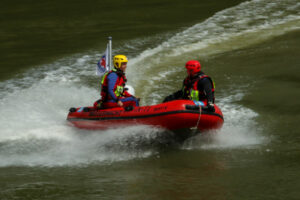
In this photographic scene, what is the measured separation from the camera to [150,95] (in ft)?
31.8

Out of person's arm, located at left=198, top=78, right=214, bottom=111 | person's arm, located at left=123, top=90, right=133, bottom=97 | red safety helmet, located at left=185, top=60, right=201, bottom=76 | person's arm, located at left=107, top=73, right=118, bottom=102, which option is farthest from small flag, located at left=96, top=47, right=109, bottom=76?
Result: person's arm, located at left=198, top=78, right=214, bottom=111

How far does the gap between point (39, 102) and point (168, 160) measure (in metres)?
4.23

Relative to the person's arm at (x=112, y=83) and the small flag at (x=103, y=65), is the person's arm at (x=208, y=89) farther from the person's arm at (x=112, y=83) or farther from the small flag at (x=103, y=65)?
the small flag at (x=103, y=65)

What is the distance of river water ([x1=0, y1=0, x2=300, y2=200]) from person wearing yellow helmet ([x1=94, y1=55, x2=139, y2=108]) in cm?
45

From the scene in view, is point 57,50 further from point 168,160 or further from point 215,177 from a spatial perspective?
point 215,177

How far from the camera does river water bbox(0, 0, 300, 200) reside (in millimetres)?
4914

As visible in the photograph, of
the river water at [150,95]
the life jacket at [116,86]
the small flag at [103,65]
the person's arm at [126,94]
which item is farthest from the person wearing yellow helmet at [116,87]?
→ the small flag at [103,65]

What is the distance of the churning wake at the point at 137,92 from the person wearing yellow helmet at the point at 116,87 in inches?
18.3

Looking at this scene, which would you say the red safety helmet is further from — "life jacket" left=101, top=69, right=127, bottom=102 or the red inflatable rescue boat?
"life jacket" left=101, top=69, right=127, bottom=102

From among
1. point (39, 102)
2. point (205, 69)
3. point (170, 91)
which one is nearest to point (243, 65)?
point (205, 69)

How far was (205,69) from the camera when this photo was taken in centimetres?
1062

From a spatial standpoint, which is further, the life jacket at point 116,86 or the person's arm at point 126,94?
the person's arm at point 126,94

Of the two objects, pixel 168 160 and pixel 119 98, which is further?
pixel 119 98

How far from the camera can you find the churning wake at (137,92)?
6.29 m
